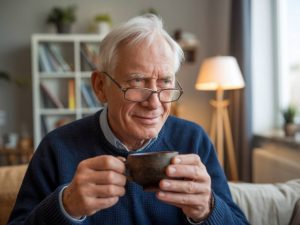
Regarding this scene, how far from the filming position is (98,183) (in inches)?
30.7

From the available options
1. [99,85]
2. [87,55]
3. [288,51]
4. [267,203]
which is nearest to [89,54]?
[87,55]

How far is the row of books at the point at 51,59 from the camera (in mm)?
3520

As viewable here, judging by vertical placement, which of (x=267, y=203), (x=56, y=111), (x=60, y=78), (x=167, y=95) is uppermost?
(x=60, y=78)

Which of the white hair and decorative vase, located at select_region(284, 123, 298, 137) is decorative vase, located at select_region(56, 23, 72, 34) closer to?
decorative vase, located at select_region(284, 123, 298, 137)

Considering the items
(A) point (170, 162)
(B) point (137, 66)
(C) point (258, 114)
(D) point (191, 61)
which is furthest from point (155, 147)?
(D) point (191, 61)

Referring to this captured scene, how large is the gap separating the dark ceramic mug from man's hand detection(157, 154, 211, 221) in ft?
0.04

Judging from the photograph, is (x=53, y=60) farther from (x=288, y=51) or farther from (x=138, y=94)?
(x=138, y=94)

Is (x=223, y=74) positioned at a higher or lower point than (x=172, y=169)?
higher

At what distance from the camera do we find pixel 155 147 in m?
1.20

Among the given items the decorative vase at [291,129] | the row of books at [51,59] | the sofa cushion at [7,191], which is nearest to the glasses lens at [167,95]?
the sofa cushion at [7,191]

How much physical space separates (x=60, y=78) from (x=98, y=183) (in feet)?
10.2

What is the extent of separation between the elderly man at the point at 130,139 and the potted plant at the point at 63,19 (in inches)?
98.7

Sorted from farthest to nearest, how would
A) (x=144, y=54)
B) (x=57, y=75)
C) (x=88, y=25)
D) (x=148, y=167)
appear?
(x=88, y=25) → (x=57, y=75) → (x=144, y=54) → (x=148, y=167)

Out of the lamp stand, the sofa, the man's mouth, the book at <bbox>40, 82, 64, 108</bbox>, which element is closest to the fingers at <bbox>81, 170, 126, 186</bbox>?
the man's mouth
